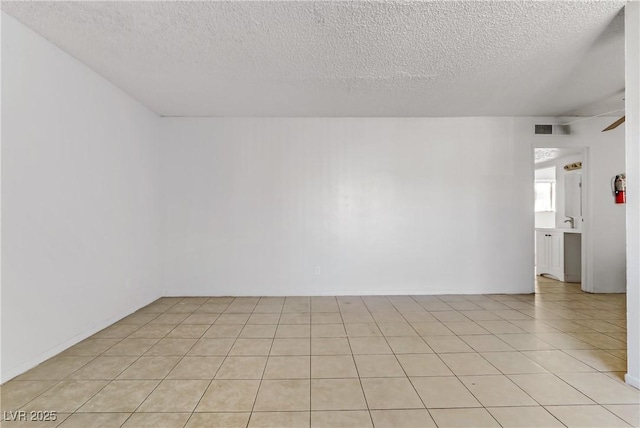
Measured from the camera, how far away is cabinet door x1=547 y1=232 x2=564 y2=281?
18.9ft

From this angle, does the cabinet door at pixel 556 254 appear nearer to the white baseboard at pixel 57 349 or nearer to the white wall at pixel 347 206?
the white wall at pixel 347 206

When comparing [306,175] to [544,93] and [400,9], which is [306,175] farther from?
[544,93]

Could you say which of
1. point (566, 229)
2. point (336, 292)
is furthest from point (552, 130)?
point (336, 292)

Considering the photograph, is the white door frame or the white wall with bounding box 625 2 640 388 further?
the white door frame

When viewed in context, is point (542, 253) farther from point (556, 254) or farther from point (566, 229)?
point (566, 229)

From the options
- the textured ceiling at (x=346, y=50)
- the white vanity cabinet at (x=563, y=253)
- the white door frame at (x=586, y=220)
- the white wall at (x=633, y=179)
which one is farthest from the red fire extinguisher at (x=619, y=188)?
the white wall at (x=633, y=179)

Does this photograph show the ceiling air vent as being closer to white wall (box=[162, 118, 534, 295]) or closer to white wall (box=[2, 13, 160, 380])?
white wall (box=[162, 118, 534, 295])

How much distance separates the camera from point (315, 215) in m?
4.88

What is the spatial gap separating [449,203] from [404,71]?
7.97ft

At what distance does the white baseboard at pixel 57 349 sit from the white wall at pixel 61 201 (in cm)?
1

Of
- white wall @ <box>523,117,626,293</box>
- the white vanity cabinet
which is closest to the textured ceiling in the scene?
white wall @ <box>523,117,626,293</box>

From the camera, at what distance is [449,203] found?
4.91m

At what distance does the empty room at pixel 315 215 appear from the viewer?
2232 mm

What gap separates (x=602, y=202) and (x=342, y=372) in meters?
5.26
